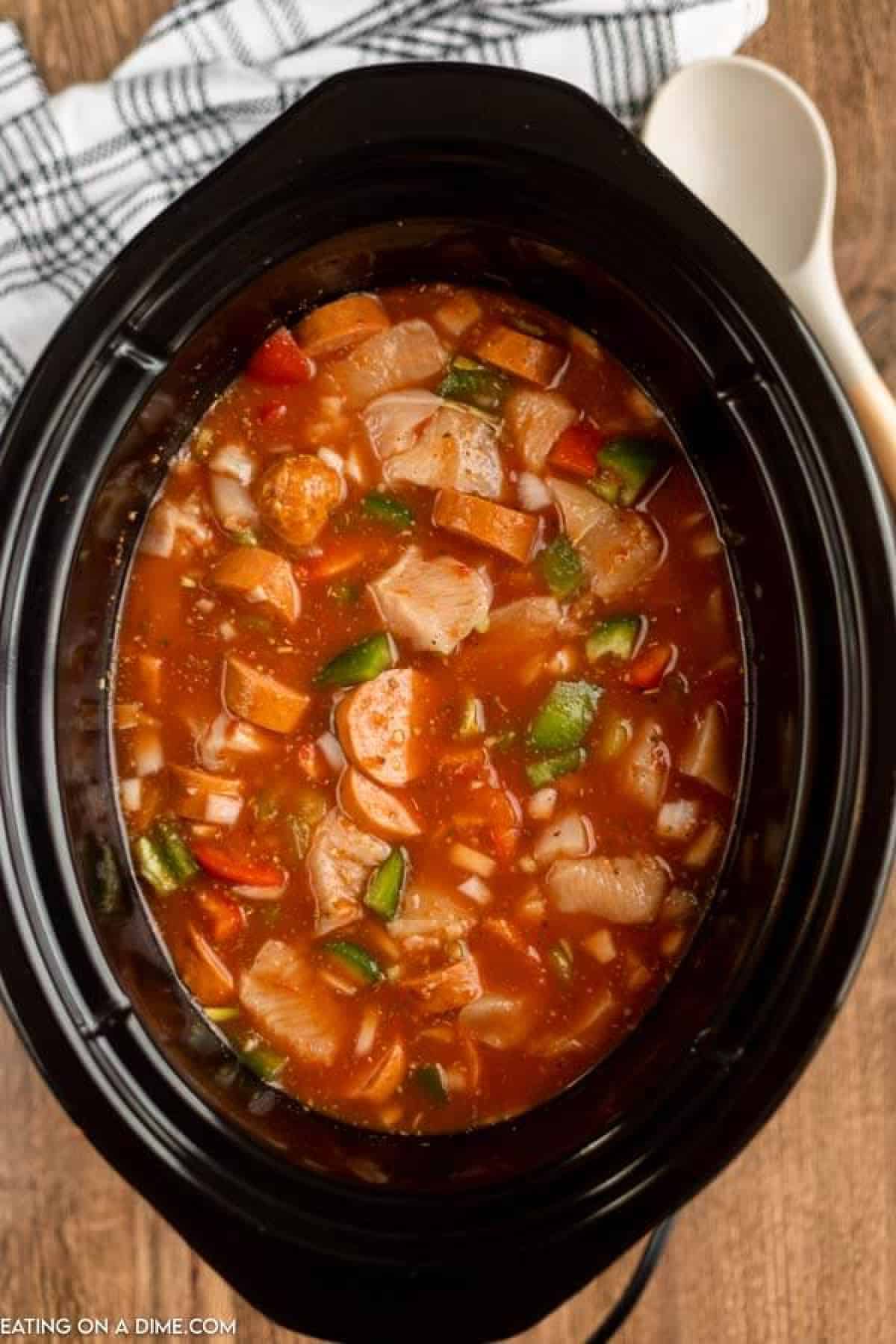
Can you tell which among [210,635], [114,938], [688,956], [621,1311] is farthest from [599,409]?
[621,1311]

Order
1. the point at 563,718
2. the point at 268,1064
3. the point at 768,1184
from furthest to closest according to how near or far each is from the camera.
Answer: the point at 768,1184
the point at 268,1064
the point at 563,718

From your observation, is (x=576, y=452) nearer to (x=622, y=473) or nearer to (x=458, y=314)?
Result: (x=622, y=473)

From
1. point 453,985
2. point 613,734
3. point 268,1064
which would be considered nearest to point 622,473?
point 613,734

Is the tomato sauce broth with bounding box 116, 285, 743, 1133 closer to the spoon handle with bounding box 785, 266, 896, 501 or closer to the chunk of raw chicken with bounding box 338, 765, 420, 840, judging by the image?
the chunk of raw chicken with bounding box 338, 765, 420, 840

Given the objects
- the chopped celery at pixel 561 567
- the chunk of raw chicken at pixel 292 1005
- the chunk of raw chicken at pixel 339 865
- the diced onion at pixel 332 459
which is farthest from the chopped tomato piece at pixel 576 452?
the chunk of raw chicken at pixel 292 1005

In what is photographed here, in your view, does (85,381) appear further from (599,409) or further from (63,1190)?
(63,1190)

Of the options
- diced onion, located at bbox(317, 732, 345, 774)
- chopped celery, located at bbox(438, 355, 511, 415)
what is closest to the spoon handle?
chopped celery, located at bbox(438, 355, 511, 415)

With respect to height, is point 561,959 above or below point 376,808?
below

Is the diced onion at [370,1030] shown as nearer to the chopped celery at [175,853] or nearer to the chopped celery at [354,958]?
the chopped celery at [354,958]

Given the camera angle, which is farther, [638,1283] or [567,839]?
[638,1283]
